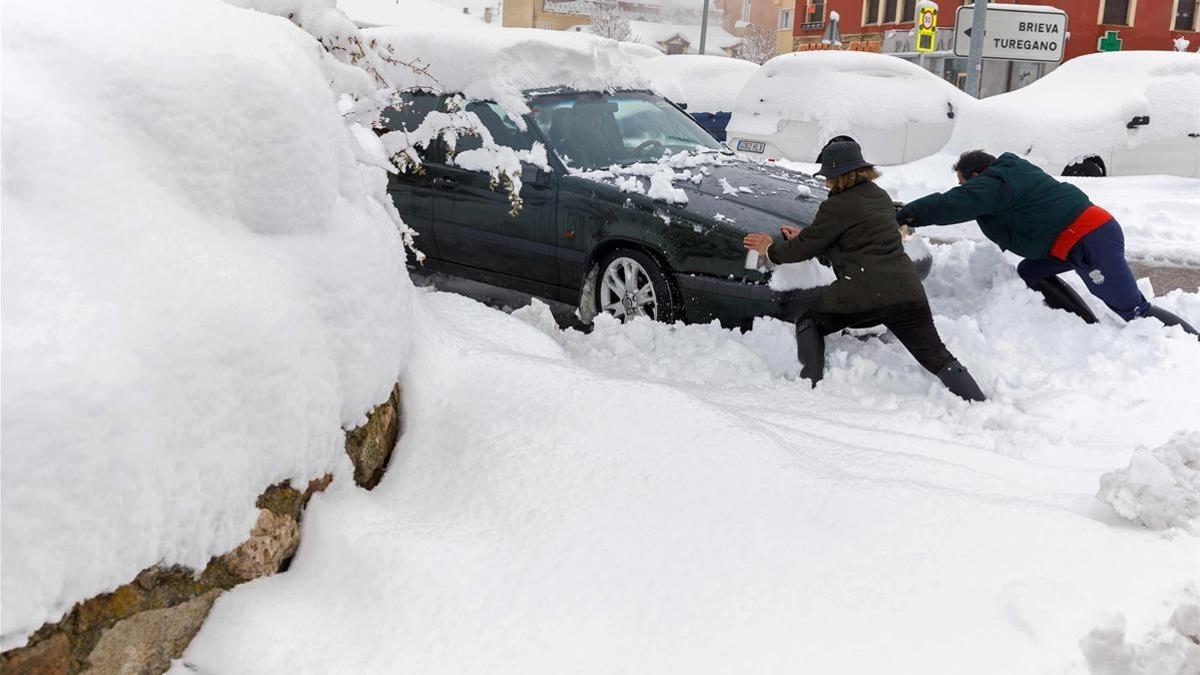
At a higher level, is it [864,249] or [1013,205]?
[1013,205]

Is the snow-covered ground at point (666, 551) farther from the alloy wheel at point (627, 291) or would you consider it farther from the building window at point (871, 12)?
the building window at point (871, 12)

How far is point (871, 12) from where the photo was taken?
3875 centimetres

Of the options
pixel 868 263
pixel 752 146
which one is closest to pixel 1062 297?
pixel 868 263

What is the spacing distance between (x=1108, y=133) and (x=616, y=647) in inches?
440

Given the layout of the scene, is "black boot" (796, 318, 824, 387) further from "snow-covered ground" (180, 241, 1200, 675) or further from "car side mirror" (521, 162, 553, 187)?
"car side mirror" (521, 162, 553, 187)

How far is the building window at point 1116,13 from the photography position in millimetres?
31234

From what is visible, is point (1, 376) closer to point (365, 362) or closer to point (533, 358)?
point (365, 362)

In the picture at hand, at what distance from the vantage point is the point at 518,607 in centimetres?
246

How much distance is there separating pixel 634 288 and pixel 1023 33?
6.92 metres

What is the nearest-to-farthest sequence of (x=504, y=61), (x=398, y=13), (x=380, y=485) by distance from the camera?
(x=380, y=485) → (x=504, y=61) → (x=398, y=13)

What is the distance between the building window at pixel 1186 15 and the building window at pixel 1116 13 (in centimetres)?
191

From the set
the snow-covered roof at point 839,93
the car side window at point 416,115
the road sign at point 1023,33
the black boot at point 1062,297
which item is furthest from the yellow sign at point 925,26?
the car side window at point 416,115

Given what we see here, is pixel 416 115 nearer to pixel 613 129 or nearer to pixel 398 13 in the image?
pixel 613 129

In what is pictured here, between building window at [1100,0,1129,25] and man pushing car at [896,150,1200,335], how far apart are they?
2967 cm
